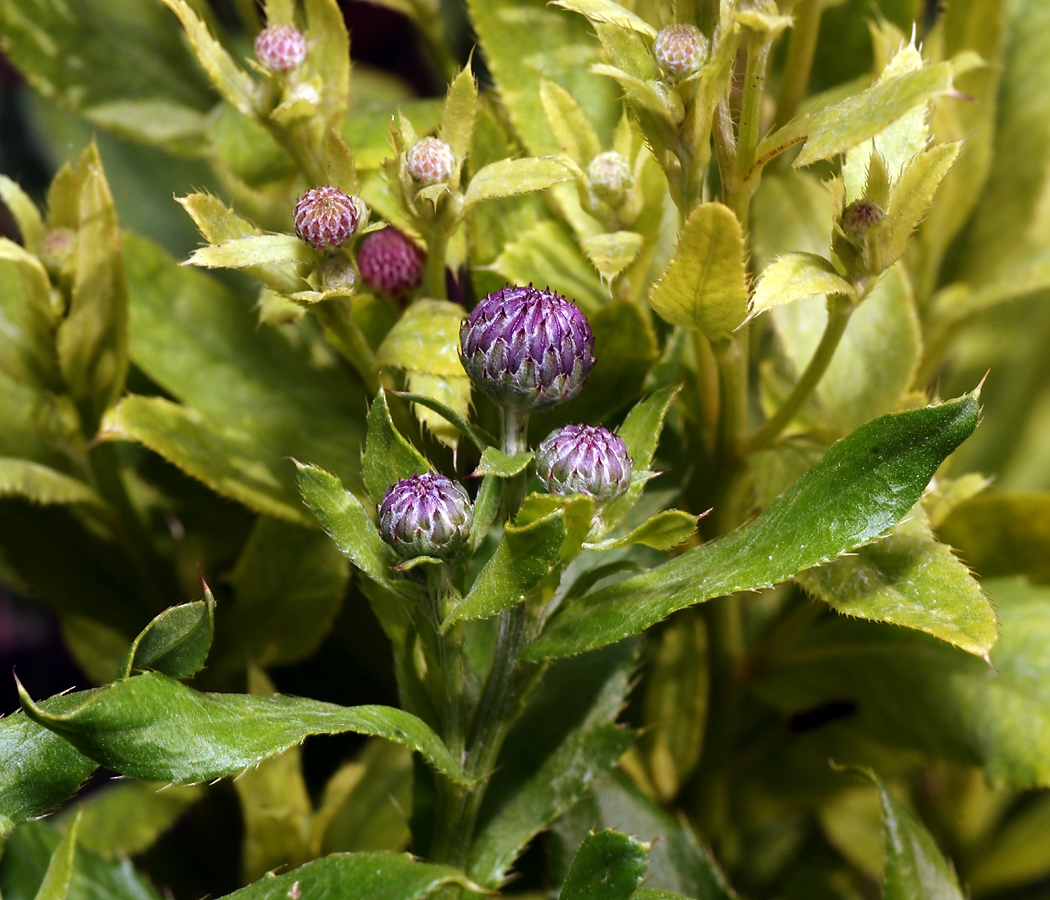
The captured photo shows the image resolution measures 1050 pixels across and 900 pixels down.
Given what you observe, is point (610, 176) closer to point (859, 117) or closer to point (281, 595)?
point (859, 117)

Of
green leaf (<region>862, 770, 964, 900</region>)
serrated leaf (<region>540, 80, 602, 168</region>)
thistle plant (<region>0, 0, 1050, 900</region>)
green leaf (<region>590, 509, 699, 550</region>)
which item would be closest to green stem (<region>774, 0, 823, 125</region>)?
thistle plant (<region>0, 0, 1050, 900</region>)

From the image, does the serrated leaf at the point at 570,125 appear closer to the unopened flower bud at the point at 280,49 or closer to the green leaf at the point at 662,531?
the unopened flower bud at the point at 280,49

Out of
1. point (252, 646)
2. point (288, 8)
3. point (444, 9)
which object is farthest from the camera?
point (444, 9)

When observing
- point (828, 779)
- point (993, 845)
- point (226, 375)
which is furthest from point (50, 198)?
point (993, 845)

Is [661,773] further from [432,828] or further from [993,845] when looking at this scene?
[993,845]

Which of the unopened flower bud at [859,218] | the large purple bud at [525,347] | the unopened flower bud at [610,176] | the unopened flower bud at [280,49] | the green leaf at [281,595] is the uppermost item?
the unopened flower bud at [280,49]

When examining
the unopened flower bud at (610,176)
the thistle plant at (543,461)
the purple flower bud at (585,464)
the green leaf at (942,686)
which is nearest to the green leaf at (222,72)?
the thistle plant at (543,461)
